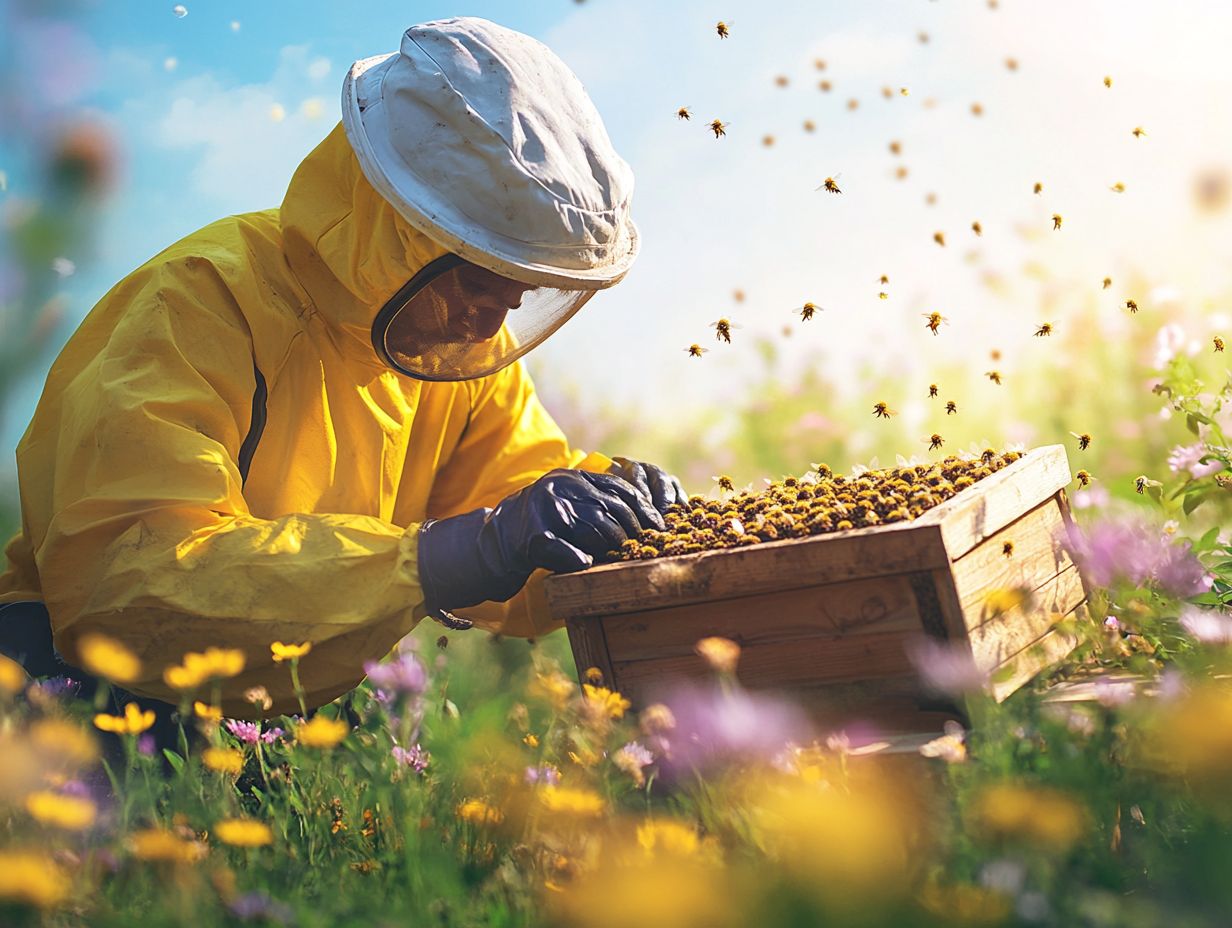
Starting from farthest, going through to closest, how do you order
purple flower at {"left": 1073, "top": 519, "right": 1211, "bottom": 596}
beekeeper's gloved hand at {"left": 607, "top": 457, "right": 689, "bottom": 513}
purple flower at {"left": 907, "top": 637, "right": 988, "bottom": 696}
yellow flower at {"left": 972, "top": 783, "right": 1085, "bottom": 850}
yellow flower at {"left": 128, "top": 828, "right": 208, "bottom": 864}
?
beekeeper's gloved hand at {"left": 607, "top": 457, "right": 689, "bottom": 513}, purple flower at {"left": 1073, "top": 519, "right": 1211, "bottom": 596}, purple flower at {"left": 907, "top": 637, "right": 988, "bottom": 696}, yellow flower at {"left": 128, "top": 828, "right": 208, "bottom": 864}, yellow flower at {"left": 972, "top": 783, "right": 1085, "bottom": 850}

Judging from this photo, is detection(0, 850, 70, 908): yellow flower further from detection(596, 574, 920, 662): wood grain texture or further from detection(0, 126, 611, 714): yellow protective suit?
detection(596, 574, 920, 662): wood grain texture

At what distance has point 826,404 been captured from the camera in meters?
6.03

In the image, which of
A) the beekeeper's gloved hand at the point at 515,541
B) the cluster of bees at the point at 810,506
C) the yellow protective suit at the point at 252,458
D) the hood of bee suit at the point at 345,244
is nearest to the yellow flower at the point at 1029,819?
the cluster of bees at the point at 810,506

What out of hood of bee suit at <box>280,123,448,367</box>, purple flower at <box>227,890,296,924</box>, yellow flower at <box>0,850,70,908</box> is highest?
hood of bee suit at <box>280,123,448,367</box>

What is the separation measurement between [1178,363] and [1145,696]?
53.6 inches

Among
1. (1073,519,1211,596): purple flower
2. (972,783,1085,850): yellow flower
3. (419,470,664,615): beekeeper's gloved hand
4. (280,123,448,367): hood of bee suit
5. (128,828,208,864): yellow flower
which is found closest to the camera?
(972,783,1085,850): yellow flower

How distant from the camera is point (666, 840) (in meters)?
1.40

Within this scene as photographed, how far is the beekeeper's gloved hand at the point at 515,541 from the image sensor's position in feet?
7.54

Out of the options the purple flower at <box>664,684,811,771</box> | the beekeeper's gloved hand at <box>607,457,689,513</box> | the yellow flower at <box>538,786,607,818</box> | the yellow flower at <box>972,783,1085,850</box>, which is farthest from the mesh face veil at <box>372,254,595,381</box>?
the yellow flower at <box>972,783,1085,850</box>

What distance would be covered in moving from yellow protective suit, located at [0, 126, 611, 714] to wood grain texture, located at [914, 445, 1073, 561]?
1.02 meters

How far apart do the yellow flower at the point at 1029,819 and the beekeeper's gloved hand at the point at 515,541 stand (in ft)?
3.96

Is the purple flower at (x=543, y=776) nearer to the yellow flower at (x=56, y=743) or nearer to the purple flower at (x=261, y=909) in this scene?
the purple flower at (x=261, y=909)

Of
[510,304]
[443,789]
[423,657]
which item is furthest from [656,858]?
[423,657]

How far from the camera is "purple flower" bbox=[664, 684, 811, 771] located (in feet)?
5.24
